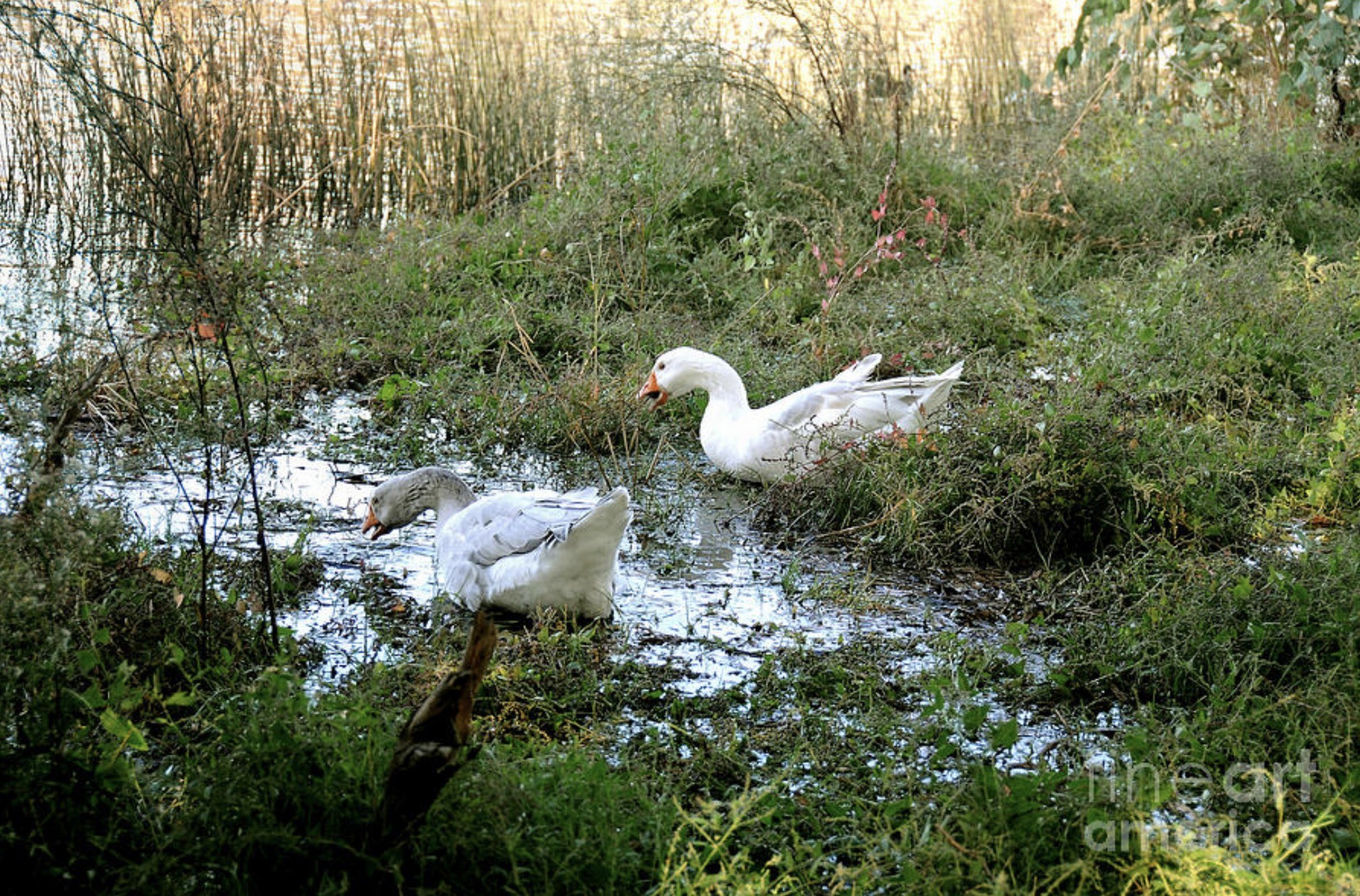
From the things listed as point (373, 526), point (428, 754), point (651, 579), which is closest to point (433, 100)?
point (373, 526)

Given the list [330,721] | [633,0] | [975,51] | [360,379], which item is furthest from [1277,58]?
[330,721]

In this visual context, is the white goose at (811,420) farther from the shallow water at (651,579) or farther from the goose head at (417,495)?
the goose head at (417,495)

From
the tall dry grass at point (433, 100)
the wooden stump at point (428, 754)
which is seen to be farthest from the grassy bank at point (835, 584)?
the tall dry grass at point (433, 100)

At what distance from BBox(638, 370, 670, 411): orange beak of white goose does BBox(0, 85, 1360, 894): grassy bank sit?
105 millimetres

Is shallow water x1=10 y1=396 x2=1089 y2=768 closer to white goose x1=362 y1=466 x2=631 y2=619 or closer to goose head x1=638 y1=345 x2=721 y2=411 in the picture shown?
white goose x1=362 y1=466 x2=631 y2=619

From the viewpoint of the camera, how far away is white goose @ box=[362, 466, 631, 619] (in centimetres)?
416

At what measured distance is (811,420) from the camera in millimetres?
5645

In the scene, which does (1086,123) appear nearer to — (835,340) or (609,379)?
(835,340)

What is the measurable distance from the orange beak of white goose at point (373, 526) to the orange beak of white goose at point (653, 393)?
157cm

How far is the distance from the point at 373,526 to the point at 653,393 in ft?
5.39

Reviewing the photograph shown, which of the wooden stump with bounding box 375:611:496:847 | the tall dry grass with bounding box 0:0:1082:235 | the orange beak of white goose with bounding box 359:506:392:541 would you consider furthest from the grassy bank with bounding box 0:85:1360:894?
the orange beak of white goose with bounding box 359:506:392:541

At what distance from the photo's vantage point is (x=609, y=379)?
648cm

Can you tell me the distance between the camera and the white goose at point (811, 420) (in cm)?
560

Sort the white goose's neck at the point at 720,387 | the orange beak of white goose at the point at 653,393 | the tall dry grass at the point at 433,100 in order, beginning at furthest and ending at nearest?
the tall dry grass at the point at 433,100
the orange beak of white goose at the point at 653,393
the white goose's neck at the point at 720,387
